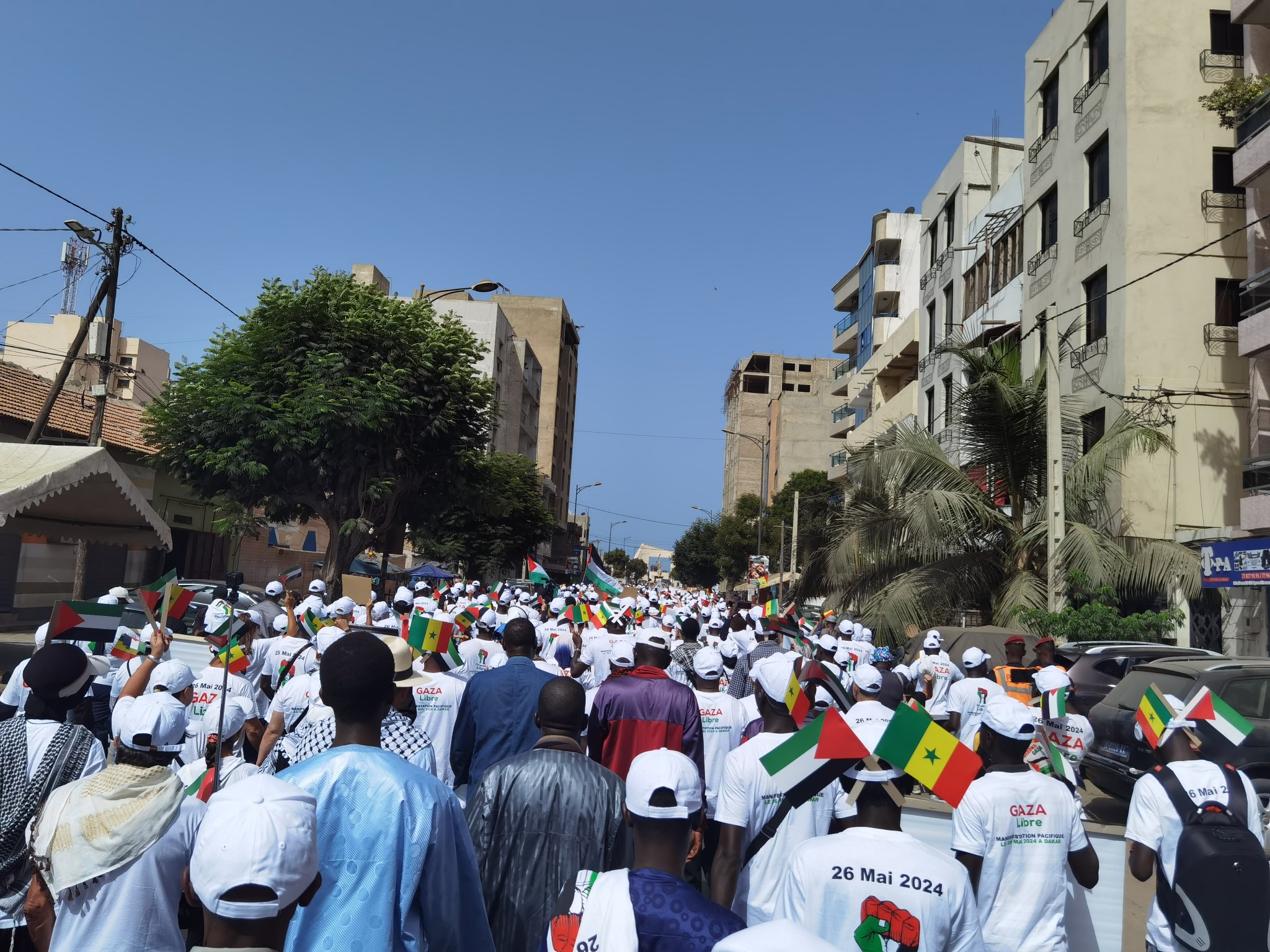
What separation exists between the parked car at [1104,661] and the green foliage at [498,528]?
28595mm

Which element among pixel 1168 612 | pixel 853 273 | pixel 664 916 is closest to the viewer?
pixel 664 916

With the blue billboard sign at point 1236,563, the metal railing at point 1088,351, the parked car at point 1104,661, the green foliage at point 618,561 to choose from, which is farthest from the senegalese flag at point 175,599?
the green foliage at point 618,561

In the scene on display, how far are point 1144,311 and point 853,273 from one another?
1228 inches

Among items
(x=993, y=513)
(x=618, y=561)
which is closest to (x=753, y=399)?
(x=618, y=561)

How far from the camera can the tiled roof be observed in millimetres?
27031

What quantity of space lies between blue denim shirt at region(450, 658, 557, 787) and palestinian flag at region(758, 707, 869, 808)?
2014 mm

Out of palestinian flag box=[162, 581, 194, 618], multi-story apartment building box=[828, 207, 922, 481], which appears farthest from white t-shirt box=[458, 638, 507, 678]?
multi-story apartment building box=[828, 207, 922, 481]

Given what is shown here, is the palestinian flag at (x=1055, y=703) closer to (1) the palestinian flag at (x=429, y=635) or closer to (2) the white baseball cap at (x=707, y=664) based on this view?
(2) the white baseball cap at (x=707, y=664)

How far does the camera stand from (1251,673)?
10.1m

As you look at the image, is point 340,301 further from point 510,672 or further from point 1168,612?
point 510,672

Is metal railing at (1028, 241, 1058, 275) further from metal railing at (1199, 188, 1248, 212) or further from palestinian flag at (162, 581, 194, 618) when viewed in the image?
palestinian flag at (162, 581, 194, 618)

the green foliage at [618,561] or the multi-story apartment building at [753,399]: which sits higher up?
the multi-story apartment building at [753,399]

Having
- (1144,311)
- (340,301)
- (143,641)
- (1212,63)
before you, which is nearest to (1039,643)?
(143,641)

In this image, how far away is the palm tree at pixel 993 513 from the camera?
19.2 meters
